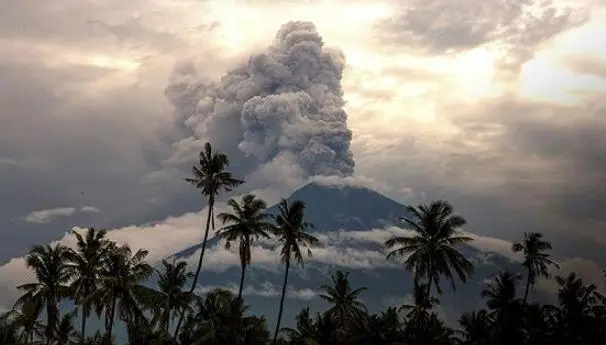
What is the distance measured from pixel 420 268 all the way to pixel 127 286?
3283 centimetres

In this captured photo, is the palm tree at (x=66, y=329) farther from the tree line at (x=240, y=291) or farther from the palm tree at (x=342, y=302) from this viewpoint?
the palm tree at (x=342, y=302)

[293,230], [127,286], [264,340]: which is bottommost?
[264,340]

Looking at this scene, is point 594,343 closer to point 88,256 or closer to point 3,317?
point 88,256

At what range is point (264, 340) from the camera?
303ft

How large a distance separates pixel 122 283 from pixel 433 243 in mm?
34848

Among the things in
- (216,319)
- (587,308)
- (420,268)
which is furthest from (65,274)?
(587,308)

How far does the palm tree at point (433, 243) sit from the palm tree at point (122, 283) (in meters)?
28.5

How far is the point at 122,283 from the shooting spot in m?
81.8

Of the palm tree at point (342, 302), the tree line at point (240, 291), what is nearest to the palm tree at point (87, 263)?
the tree line at point (240, 291)

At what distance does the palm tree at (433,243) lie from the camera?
76.6m

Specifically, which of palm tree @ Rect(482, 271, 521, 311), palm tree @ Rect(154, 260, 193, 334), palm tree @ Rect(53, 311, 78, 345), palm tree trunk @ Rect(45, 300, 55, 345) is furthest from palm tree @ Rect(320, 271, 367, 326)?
palm tree trunk @ Rect(45, 300, 55, 345)

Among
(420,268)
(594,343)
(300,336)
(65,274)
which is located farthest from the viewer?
(300,336)

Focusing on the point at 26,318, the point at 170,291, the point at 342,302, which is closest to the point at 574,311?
the point at 342,302

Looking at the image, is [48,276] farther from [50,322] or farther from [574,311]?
[574,311]
